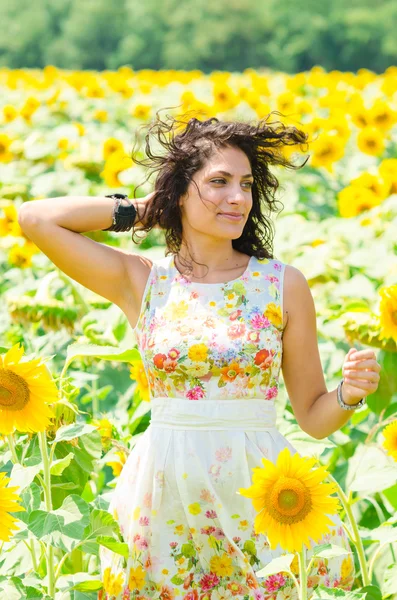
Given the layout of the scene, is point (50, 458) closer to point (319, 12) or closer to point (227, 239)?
point (227, 239)

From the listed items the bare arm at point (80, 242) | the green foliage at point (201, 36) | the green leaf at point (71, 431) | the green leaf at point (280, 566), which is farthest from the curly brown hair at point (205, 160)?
the green foliage at point (201, 36)

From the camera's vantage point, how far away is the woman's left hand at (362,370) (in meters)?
1.90

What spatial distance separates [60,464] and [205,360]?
1.10 ft

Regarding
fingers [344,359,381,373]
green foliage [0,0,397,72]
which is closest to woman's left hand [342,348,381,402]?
fingers [344,359,381,373]

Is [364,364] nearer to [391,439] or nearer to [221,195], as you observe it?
[391,439]

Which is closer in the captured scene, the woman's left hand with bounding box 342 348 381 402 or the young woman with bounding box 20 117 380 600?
the woman's left hand with bounding box 342 348 381 402

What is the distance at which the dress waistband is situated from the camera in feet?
6.79

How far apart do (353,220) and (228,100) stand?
266 centimetres

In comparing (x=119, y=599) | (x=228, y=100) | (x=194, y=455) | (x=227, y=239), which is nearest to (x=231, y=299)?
(x=227, y=239)

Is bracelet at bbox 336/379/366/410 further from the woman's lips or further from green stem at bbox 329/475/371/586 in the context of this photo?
the woman's lips

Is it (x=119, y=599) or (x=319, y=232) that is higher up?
(x=319, y=232)

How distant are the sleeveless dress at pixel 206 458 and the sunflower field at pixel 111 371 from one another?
0.08 ft

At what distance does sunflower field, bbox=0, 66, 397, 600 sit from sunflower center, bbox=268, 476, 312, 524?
1.9 inches

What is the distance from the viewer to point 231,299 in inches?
84.5
